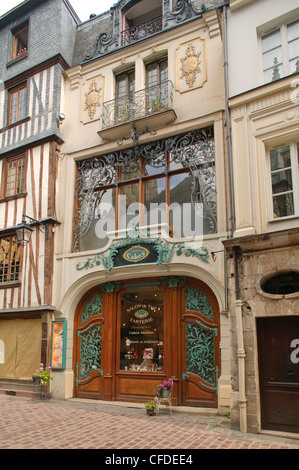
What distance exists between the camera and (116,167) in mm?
10250

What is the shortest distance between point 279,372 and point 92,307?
16.4ft

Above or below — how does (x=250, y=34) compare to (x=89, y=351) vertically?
above

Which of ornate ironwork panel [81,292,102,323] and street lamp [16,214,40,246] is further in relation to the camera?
street lamp [16,214,40,246]

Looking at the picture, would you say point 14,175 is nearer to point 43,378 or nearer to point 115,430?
point 43,378

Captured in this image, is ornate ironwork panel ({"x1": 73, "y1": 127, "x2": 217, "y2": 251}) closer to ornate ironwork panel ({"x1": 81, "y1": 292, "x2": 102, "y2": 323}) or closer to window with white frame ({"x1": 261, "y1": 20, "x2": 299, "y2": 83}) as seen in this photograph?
ornate ironwork panel ({"x1": 81, "y1": 292, "x2": 102, "y2": 323})

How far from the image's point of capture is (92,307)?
9.91m

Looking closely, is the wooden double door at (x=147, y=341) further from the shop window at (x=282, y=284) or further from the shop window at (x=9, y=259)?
the shop window at (x=9, y=259)

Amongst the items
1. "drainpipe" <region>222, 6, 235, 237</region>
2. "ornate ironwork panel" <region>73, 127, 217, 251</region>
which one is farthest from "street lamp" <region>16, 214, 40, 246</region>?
"drainpipe" <region>222, 6, 235, 237</region>

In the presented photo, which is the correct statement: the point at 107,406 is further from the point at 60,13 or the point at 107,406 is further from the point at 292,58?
the point at 60,13

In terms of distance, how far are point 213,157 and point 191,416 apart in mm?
5385

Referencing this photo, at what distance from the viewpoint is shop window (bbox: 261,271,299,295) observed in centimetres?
656

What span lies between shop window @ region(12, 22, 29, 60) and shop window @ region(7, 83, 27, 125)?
4.26 ft

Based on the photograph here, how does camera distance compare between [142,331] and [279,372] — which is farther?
[142,331]

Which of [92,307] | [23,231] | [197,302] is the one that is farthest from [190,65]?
[92,307]
